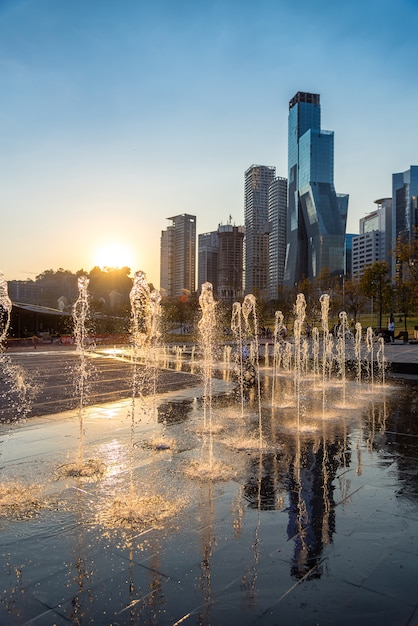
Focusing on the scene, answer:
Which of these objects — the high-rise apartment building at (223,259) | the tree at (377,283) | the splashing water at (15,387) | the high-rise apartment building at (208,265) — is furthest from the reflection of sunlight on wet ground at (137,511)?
the high-rise apartment building at (208,265)

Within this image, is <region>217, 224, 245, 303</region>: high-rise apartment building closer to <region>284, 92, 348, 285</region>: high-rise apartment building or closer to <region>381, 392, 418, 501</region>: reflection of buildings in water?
<region>284, 92, 348, 285</region>: high-rise apartment building

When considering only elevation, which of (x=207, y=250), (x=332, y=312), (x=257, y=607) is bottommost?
(x=257, y=607)

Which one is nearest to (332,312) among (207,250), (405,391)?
(405,391)

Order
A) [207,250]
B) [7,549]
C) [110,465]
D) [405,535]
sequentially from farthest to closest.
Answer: [207,250], [110,465], [405,535], [7,549]

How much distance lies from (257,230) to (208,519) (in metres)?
177

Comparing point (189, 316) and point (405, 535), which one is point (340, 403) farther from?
point (189, 316)

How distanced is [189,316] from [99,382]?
1820 inches

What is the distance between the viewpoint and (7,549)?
347cm

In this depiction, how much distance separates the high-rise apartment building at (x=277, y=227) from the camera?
17050 cm

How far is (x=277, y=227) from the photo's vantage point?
17388 cm

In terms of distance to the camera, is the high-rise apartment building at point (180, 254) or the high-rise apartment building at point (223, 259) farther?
the high-rise apartment building at point (180, 254)

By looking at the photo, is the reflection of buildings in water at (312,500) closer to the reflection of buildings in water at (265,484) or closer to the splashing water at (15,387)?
the reflection of buildings in water at (265,484)

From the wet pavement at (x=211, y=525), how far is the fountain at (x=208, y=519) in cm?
1

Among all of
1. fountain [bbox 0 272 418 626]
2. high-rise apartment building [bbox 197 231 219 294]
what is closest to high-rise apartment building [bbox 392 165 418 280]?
high-rise apartment building [bbox 197 231 219 294]
